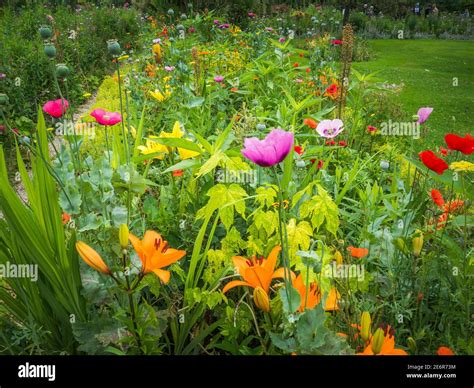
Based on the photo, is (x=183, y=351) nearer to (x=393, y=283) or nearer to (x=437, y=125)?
(x=393, y=283)

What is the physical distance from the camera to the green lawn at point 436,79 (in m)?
2.72

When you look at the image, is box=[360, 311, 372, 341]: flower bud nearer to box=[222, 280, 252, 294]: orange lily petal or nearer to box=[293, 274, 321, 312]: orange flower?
box=[293, 274, 321, 312]: orange flower

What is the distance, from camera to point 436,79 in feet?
10.9

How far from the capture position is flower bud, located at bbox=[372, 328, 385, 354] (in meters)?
0.78

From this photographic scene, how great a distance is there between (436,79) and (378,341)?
2984 millimetres

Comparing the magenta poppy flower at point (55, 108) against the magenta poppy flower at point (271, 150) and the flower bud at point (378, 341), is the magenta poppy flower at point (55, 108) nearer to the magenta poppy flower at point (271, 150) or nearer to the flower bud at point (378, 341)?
the magenta poppy flower at point (271, 150)

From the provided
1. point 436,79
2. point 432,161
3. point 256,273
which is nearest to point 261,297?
point 256,273

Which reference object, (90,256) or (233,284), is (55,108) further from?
(233,284)

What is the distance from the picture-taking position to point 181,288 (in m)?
1.37

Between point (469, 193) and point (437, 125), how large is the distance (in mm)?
1695

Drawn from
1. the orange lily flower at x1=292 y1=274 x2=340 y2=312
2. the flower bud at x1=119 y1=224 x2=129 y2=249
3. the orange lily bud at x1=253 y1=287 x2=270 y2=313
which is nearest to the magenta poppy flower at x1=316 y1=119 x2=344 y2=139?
the orange lily flower at x1=292 y1=274 x2=340 y2=312

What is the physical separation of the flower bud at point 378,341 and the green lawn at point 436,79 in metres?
1.69

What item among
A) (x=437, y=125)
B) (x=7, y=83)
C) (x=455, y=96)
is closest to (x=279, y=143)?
(x=437, y=125)

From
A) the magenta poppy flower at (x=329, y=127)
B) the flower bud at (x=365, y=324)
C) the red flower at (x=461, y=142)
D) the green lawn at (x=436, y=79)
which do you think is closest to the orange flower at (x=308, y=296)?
the flower bud at (x=365, y=324)
